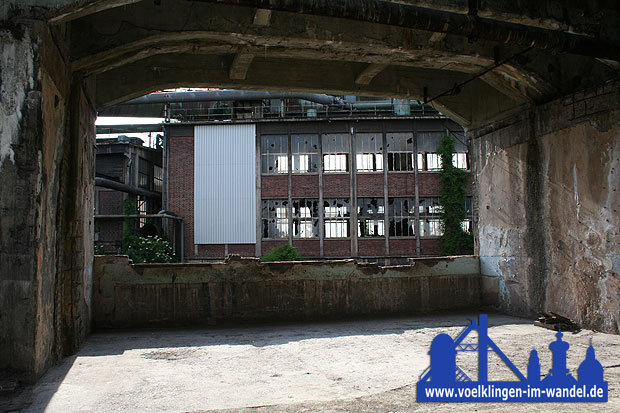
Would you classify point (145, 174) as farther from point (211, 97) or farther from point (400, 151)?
point (400, 151)

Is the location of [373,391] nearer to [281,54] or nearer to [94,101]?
[281,54]

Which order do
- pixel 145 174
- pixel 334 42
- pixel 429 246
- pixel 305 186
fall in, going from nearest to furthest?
pixel 334 42
pixel 429 246
pixel 305 186
pixel 145 174

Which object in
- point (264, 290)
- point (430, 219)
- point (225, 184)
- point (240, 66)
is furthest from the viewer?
point (225, 184)

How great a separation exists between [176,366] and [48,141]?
2885 mm

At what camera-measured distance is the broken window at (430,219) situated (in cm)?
2370

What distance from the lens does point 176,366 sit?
557 cm

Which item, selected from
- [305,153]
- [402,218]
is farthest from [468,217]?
[305,153]

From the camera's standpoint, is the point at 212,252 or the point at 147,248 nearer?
the point at 147,248

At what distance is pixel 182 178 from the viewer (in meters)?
24.5

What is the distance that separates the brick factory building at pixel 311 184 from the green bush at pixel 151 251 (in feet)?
7.57

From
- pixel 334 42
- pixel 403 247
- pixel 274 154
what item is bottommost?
pixel 403 247

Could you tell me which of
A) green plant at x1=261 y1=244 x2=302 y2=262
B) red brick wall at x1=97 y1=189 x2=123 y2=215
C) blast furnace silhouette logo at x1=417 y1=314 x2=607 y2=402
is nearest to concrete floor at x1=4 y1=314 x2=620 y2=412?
blast furnace silhouette logo at x1=417 y1=314 x2=607 y2=402

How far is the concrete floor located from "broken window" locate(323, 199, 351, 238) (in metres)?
15.4

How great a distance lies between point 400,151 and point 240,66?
1756 cm
